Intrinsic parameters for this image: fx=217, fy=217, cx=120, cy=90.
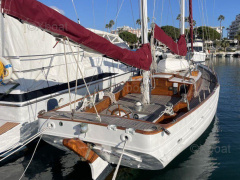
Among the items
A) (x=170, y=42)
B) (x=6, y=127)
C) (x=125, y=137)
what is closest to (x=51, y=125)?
(x=125, y=137)

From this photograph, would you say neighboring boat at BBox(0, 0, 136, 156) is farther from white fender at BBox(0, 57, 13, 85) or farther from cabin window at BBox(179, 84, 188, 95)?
cabin window at BBox(179, 84, 188, 95)

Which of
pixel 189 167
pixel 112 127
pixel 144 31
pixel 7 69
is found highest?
pixel 144 31

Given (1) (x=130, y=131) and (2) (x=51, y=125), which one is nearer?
(1) (x=130, y=131)

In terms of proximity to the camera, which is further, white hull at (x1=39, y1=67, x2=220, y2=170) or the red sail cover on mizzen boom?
white hull at (x1=39, y1=67, x2=220, y2=170)

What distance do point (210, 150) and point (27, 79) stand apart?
7.03m

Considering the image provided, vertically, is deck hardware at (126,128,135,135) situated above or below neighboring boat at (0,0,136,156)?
below

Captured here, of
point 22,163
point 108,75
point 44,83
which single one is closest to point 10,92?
point 44,83

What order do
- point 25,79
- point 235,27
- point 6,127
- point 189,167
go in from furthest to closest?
point 235,27 → point 25,79 → point 6,127 → point 189,167

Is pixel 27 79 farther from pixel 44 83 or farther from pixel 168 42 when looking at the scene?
pixel 168 42

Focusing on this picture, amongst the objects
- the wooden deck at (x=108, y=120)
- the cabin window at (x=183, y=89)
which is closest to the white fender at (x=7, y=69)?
the wooden deck at (x=108, y=120)

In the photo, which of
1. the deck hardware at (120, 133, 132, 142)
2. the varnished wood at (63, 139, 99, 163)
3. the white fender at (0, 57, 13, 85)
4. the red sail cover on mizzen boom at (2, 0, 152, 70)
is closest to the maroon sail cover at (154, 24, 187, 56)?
the red sail cover on mizzen boom at (2, 0, 152, 70)

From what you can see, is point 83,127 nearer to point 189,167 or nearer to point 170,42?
point 189,167

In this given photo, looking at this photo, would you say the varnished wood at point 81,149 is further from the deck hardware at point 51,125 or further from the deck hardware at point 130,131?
the deck hardware at point 130,131

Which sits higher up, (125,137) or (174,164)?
(125,137)
